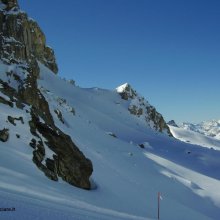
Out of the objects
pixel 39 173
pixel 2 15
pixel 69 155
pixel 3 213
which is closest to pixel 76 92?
pixel 2 15

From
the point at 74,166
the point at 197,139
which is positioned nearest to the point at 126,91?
the point at 197,139

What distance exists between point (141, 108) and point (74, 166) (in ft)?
294

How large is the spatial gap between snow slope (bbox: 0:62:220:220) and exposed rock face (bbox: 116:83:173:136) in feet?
122

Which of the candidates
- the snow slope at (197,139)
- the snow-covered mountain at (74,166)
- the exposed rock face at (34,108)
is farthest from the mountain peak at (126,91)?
the exposed rock face at (34,108)

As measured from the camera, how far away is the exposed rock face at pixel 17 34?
55.0 metres

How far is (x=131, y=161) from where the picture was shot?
122 ft

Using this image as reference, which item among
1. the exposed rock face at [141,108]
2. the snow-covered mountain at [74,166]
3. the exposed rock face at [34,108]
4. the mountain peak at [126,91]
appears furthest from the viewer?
the mountain peak at [126,91]

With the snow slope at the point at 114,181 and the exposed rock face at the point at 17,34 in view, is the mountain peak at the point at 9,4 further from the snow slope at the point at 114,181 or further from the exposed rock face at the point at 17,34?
the snow slope at the point at 114,181

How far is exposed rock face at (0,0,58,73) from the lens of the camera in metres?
55.0

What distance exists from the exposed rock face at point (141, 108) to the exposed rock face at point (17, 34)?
1451 inches

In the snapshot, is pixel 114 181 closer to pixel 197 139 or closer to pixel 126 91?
pixel 126 91

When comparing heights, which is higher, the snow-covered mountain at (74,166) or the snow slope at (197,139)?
the snow slope at (197,139)

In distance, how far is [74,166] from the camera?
21172 millimetres

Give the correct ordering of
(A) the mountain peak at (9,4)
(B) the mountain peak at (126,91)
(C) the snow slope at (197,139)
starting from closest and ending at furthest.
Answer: (A) the mountain peak at (9,4)
(B) the mountain peak at (126,91)
(C) the snow slope at (197,139)
